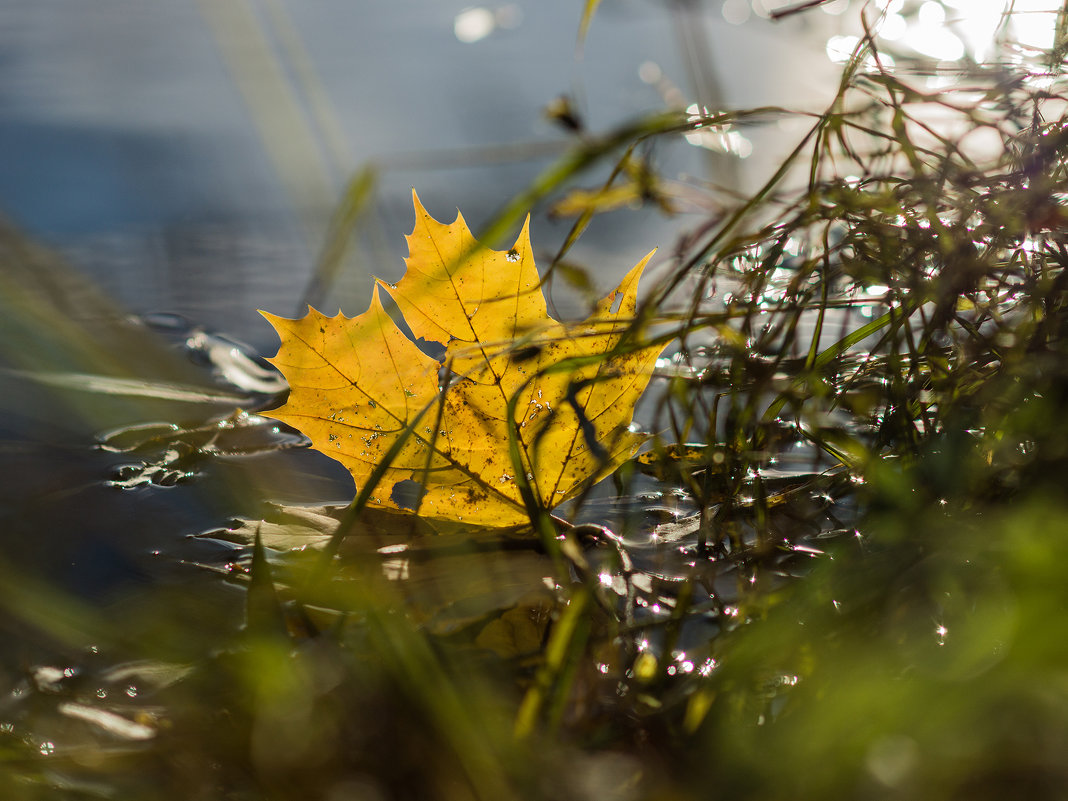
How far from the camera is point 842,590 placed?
370 millimetres

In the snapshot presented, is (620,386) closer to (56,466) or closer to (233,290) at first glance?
(56,466)

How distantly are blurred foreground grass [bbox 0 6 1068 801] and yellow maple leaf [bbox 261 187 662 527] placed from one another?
4 centimetres

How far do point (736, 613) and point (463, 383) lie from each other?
23 centimetres

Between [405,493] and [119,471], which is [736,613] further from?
[119,471]

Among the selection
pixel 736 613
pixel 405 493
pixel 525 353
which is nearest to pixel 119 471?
pixel 405 493

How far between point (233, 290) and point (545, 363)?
27.1 inches

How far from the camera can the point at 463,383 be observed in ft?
1.70

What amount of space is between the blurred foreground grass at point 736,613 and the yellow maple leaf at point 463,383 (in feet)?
0.14

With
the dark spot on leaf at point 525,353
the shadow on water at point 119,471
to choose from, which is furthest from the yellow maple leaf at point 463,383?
the shadow on water at point 119,471

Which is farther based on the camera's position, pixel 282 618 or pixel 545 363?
pixel 545 363

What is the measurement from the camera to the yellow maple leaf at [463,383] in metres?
0.51

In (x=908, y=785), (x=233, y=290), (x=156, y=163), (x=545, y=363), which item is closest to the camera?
(x=908, y=785)

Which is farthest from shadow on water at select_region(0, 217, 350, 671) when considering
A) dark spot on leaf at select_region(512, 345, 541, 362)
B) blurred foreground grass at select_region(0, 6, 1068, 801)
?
dark spot on leaf at select_region(512, 345, 541, 362)

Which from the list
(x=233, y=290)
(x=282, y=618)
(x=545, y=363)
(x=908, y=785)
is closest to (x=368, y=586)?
(x=282, y=618)
